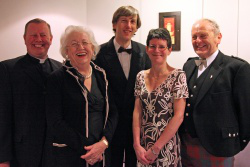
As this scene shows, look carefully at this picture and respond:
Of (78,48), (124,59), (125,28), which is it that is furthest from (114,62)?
(78,48)

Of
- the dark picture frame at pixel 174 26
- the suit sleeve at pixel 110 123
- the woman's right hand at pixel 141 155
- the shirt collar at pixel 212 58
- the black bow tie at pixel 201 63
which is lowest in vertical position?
the woman's right hand at pixel 141 155

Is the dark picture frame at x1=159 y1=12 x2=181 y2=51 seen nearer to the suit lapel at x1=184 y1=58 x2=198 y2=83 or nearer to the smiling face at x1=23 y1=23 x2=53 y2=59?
the suit lapel at x1=184 y1=58 x2=198 y2=83

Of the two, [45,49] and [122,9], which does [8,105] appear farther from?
[122,9]

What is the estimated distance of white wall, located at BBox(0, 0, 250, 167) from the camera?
3045 millimetres

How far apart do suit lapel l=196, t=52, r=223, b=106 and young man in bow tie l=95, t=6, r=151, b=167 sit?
22.5 inches

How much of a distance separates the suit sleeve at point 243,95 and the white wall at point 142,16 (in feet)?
3.76

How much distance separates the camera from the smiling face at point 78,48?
173 cm

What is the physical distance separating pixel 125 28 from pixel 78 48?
607 millimetres

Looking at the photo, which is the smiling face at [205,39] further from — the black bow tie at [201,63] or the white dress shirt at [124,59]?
the white dress shirt at [124,59]

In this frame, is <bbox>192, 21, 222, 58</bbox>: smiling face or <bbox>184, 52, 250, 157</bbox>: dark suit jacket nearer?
<bbox>184, 52, 250, 157</bbox>: dark suit jacket

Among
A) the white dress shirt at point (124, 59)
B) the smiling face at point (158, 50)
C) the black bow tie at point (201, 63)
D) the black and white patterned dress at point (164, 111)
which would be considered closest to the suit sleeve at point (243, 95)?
the black bow tie at point (201, 63)

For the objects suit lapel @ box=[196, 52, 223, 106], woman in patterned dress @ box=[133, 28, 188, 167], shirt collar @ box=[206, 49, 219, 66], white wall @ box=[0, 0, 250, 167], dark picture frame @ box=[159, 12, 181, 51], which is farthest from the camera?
dark picture frame @ box=[159, 12, 181, 51]

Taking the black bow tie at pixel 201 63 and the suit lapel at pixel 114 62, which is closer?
the black bow tie at pixel 201 63

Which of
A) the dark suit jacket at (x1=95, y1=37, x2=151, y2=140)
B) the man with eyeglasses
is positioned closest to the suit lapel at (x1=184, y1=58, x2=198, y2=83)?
the dark suit jacket at (x1=95, y1=37, x2=151, y2=140)
